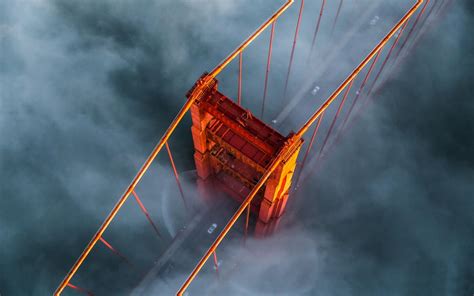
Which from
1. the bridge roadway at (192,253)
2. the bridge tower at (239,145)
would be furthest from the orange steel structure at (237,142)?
the bridge roadway at (192,253)

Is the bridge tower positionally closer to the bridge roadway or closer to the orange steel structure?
the orange steel structure

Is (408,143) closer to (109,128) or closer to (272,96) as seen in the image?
(272,96)

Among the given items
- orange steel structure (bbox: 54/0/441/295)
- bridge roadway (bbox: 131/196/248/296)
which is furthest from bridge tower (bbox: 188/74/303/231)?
bridge roadway (bbox: 131/196/248/296)

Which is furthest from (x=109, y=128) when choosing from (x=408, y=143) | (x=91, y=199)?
(x=408, y=143)

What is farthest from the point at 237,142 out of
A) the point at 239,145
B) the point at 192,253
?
the point at 192,253

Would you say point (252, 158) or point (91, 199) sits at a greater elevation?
point (252, 158)

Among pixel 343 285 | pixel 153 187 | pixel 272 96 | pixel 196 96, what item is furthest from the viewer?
pixel 272 96

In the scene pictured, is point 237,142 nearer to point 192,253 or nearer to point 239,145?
point 239,145

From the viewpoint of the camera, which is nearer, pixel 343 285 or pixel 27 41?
pixel 343 285

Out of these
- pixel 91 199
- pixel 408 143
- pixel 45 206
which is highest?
pixel 408 143
